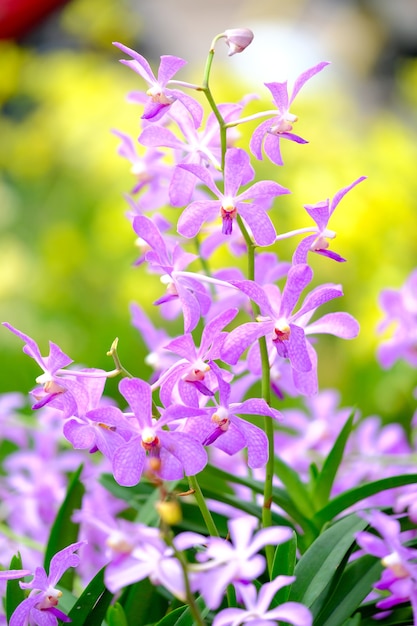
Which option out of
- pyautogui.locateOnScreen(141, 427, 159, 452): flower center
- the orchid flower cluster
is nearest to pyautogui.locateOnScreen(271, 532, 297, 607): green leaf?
the orchid flower cluster

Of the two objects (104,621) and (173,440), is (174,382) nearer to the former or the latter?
(173,440)

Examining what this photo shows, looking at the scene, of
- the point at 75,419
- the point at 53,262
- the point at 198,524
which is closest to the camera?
the point at 75,419

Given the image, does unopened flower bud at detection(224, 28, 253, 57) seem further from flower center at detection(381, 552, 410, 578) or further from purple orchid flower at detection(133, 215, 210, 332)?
flower center at detection(381, 552, 410, 578)

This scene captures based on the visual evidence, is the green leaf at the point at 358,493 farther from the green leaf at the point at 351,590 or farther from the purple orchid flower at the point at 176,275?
the purple orchid flower at the point at 176,275

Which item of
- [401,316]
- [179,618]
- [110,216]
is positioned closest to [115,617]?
[179,618]

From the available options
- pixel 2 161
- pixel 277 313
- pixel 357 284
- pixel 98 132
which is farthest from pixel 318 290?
pixel 2 161

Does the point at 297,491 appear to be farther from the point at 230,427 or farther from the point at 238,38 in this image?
the point at 238,38
